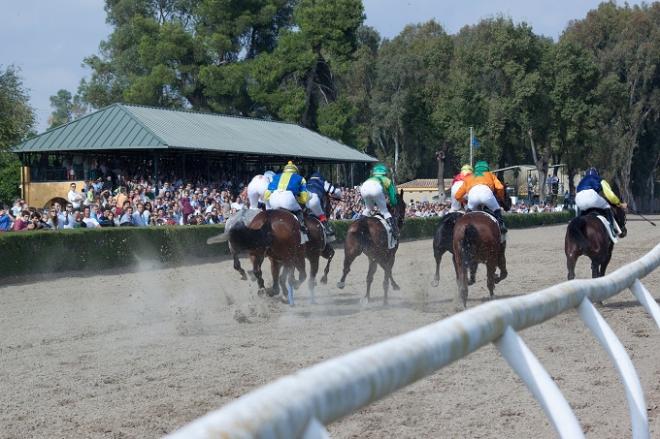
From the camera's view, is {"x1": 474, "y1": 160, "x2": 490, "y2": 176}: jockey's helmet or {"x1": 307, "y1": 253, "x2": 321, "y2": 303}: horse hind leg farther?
{"x1": 307, "y1": 253, "x2": 321, "y2": 303}: horse hind leg

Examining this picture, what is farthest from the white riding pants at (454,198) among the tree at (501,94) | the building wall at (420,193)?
the building wall at (420,193)

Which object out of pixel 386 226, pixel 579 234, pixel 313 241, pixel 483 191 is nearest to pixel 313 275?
pixel 313 241

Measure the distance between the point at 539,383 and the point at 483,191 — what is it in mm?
9669

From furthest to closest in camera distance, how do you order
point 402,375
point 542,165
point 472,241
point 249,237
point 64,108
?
point 64,108 < point 542,165 < point 249,237 < point 472,241 < point 402,375

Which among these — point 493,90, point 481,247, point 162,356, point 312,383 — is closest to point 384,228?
point 481,247

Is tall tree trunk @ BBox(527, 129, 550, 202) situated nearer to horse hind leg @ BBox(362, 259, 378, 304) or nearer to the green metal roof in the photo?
the green metal roof

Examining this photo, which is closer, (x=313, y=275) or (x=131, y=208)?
(x=313, y=275)

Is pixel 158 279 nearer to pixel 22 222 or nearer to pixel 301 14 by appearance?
pixel 22 222

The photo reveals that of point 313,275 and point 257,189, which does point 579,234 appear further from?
point 257,189

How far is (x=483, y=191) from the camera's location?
485 inches

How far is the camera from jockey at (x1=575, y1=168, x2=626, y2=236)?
12570 millimetres

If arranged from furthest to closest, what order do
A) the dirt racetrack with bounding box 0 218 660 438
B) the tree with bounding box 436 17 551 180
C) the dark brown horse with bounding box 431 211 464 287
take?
1. the tree with bounding box 436 17 551 180
2. the dark brown horse with bounding box 431 211 464 287
3. the dirt racetrack with bounding box 0 218 660 438

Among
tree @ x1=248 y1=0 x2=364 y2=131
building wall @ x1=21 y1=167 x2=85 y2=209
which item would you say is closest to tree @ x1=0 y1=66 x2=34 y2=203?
building wall @ x1=21 y1=167 x2=85 y2=209

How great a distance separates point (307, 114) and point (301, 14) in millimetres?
5696
